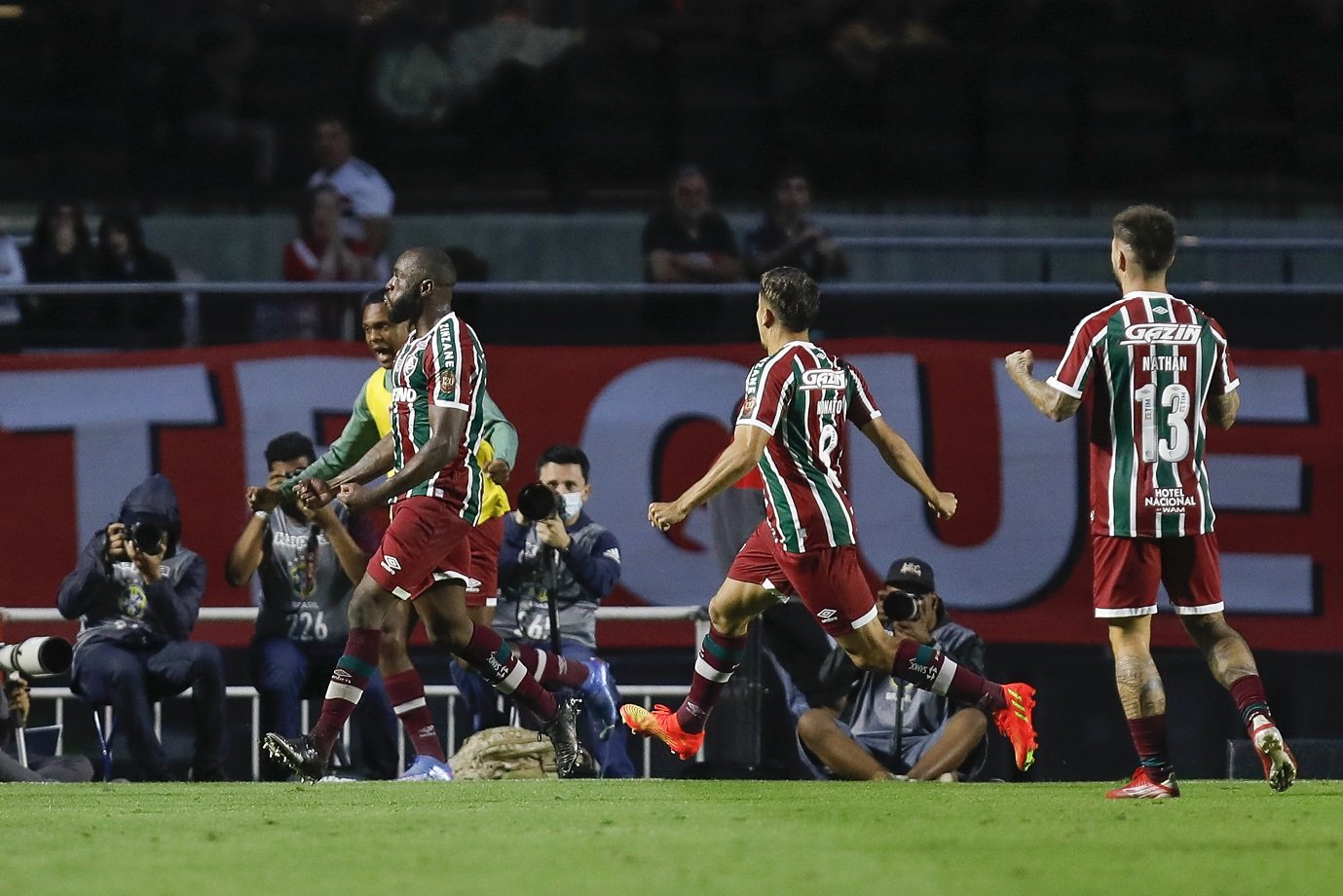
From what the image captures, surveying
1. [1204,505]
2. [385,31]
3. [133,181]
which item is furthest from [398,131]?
[1204,505]

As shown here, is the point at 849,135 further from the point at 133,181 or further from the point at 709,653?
the point at 709,653

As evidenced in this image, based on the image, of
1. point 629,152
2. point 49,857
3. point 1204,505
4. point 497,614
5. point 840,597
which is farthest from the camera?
point 629,152

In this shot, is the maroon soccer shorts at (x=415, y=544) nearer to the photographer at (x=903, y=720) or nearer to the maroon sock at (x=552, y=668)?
the maroon sock at (x=552, y=668)

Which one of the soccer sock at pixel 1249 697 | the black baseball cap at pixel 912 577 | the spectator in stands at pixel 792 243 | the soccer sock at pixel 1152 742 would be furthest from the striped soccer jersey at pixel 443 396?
the spectator in stands at pixel 792 243

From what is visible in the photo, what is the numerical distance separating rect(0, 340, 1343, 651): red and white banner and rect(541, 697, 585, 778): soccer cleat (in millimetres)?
1990

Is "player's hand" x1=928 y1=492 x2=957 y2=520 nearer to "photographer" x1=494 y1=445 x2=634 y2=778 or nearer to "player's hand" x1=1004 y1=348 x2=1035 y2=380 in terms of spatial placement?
"player's hand" x1=1004 y1=348 x2=1035 y2=380

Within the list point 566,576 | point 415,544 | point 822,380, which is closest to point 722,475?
point 822,380

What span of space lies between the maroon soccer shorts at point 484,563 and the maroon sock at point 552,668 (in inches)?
11.1

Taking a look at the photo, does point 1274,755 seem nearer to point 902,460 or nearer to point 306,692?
point 902,460

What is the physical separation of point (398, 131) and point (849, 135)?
3.93 meters

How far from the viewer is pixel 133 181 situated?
1683 centimetres

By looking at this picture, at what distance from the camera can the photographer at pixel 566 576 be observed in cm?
1048

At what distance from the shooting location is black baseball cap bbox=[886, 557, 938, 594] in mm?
10117

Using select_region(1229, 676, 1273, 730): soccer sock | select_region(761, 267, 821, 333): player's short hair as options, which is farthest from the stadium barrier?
select_region(1229, 676, 1273, 730): soccer sock
